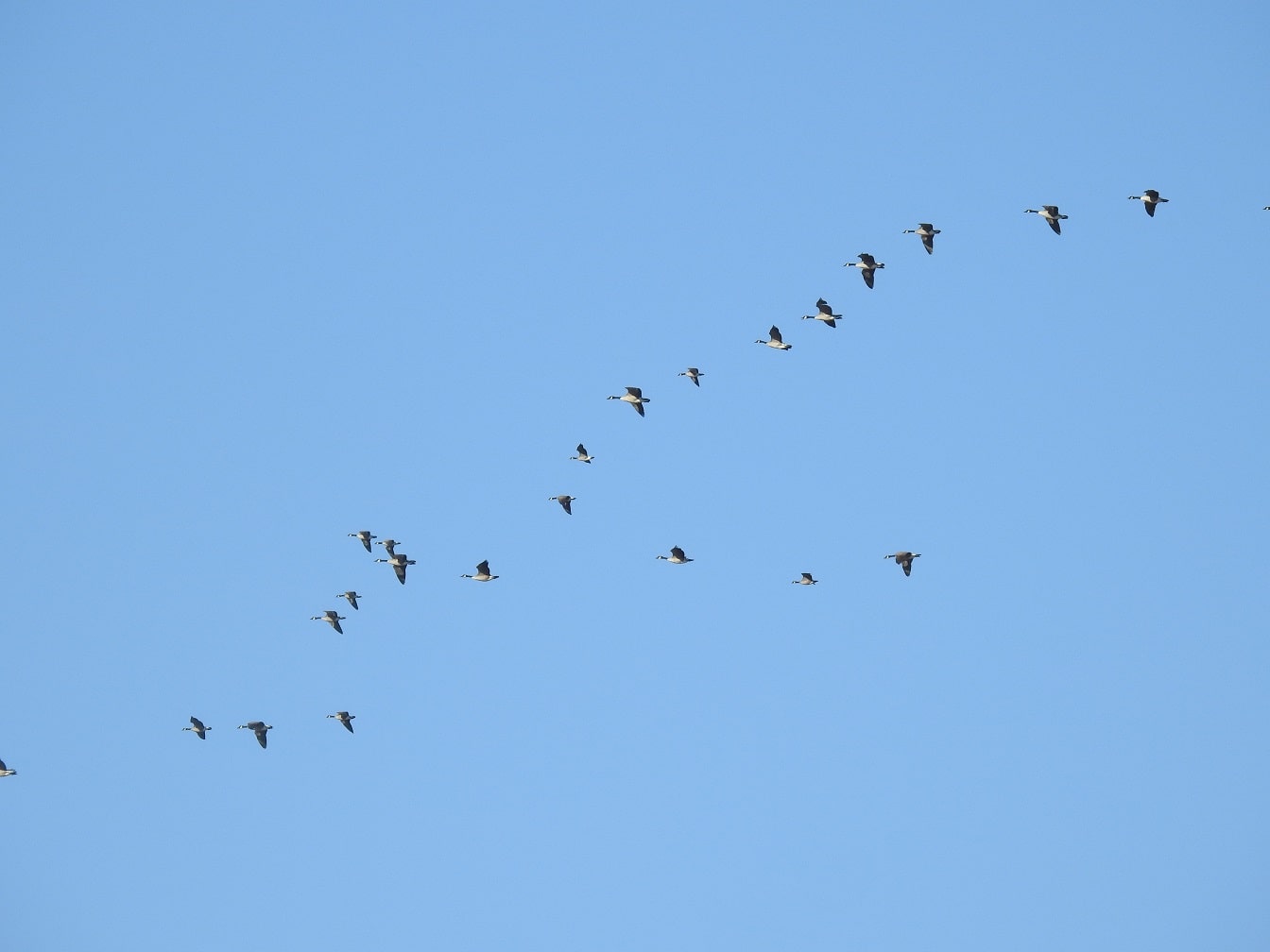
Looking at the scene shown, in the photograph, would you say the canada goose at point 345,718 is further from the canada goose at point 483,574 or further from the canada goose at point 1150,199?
the canada goose at point 1150,199

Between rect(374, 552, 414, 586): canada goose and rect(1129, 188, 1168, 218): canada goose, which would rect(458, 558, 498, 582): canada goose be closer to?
rect(374, 552, 414, 586): canada goose

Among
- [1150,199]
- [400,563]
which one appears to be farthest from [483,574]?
[1150,199]

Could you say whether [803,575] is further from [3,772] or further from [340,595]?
[3,772]

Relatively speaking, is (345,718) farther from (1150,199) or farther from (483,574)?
(1150,199)

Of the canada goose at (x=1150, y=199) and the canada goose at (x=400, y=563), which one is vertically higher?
the canada goose at (x=1150, y=199)

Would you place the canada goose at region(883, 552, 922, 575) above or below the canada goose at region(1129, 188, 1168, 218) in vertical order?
below

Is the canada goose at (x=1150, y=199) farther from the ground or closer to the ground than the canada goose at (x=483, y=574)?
farther from the ground

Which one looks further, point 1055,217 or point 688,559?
point 688,559

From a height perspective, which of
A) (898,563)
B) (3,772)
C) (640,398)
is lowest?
(3,772)

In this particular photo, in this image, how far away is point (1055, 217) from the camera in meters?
81.5

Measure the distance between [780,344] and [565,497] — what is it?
9981 millimetres

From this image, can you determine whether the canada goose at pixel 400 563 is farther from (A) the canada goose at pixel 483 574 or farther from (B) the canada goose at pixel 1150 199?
(B) the canada goose at pixel 1150 199

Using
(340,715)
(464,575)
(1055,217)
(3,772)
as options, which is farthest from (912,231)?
(3,772)

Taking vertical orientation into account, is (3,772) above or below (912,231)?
below
